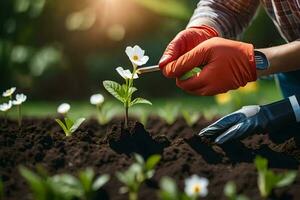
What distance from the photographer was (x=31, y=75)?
5559 millimetres

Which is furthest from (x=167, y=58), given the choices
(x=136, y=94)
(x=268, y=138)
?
(x=136, y=94)

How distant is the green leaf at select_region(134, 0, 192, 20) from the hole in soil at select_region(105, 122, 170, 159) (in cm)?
376

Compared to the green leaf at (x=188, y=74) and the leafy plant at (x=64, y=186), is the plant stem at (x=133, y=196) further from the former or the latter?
the green leaf at (x=188, y=74)

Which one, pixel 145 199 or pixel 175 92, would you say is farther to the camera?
pixel 175 92

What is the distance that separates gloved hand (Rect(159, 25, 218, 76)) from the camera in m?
2.33

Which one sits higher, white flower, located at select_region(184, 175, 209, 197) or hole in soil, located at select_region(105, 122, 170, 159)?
hole in soil, located at select_region(105, 122, 170, 159)

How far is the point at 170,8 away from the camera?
5.84 meters

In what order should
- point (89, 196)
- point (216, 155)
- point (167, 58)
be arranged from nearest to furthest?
point (89, 196), point (216, 155), point (167, 58)

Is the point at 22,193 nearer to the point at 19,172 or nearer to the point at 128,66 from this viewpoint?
the point at 19,172

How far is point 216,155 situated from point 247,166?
14 cm

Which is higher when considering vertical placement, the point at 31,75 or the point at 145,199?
the point at 31,75

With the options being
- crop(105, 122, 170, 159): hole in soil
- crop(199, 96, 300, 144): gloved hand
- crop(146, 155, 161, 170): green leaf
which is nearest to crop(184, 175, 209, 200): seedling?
crop(146, 155, 161, 170): green leaf

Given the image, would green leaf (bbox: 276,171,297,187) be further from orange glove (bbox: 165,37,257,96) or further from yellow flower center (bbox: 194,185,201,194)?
orange glove (bbox: 165,37,257,96)

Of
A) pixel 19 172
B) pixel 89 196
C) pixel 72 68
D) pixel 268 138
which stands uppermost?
pixel 72 68
